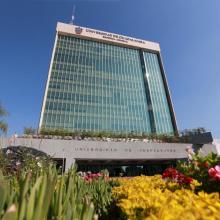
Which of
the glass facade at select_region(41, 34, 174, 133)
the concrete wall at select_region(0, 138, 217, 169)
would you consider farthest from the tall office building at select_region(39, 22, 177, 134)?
the concrete wall at select_region(0, 138, 217, 169)

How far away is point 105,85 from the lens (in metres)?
51.6

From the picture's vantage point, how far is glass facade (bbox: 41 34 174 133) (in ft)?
146

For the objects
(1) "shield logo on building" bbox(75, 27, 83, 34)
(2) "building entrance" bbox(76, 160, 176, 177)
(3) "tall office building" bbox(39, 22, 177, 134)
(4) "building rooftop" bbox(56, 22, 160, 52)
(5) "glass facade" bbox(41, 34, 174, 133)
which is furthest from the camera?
(1) "shield logo on building" bbox(75, 27, 83, 34)

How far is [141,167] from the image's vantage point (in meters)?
30.6

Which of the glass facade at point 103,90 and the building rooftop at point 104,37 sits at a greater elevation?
the building rooftop at point 104,37

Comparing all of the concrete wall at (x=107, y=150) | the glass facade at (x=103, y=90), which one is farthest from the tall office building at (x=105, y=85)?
the concrete wall at (x=107, y=150)

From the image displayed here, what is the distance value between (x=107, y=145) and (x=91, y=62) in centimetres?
3363

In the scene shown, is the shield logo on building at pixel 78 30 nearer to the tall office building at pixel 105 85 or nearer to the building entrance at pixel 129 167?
the tall office building at pixel 105 85

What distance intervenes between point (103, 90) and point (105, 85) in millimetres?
1742

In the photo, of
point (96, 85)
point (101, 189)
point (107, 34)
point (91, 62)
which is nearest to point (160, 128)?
point (96, 85)

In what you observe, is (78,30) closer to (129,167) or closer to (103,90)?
(103,90)

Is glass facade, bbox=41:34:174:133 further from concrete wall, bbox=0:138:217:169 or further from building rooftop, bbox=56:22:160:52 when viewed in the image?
concrete wall, bbox=0:138:217:169

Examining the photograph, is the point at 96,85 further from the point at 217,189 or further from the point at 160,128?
the point at 217,189

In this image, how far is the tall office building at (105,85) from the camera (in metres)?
44.6
